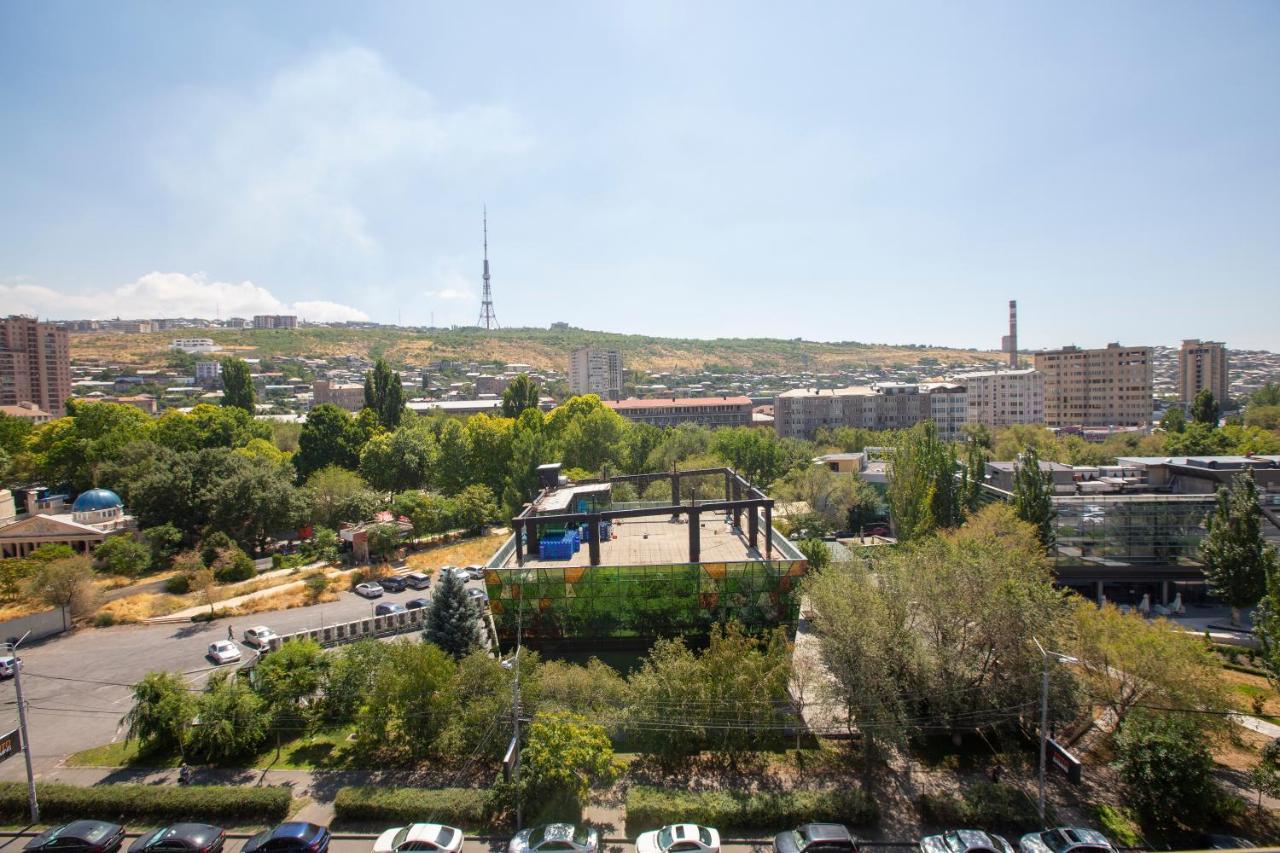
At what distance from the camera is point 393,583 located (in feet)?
130

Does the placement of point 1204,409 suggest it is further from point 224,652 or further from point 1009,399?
point 224,652

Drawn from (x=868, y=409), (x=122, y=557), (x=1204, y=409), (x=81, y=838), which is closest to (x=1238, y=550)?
(x=81, y=838)

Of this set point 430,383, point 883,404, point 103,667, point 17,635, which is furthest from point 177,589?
point 430,383

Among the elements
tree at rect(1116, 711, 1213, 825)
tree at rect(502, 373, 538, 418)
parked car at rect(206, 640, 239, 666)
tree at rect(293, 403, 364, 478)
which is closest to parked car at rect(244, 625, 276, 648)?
parked car at rect(206, 640, 239, 666)

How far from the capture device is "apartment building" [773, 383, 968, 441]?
4144 inches

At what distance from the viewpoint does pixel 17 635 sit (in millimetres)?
30891

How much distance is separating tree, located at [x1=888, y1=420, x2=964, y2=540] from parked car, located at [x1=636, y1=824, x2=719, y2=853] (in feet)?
97.7

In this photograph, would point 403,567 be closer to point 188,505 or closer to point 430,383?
point 188,505

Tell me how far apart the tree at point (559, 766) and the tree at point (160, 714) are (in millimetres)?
11810

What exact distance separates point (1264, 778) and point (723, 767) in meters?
14.3

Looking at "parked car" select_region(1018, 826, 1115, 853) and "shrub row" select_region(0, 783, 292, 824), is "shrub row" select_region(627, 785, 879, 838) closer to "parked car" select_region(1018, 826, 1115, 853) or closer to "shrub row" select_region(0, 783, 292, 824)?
"parked car" select_region(1018, 826, 1115, 853)

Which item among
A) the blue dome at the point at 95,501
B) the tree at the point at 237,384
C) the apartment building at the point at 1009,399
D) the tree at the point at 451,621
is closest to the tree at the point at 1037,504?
the tree at the point at 451,621

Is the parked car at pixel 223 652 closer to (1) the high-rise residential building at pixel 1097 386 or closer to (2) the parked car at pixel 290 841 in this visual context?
(2) the parked car at pixel 290 841

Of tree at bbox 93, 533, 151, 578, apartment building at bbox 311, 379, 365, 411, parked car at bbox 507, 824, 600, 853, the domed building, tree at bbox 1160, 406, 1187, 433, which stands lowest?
parked car at bbox 507, 824, 600, 853
